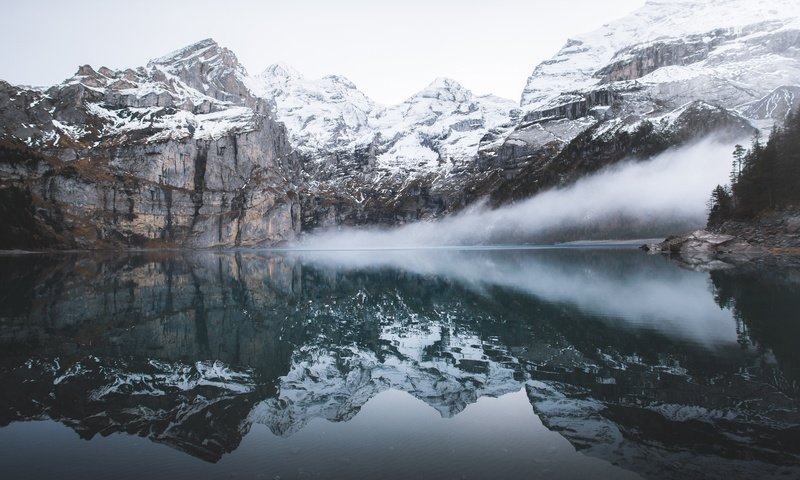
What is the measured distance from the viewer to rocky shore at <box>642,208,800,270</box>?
71.3m

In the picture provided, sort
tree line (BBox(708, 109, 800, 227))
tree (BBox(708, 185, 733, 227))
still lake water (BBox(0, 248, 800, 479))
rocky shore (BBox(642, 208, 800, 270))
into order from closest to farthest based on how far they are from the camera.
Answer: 1. still lake water (BBox(0, 248, 800, 479))
2. rocky shore (BBox(642, 208, 800, 270))
3. tree line (BBox(708, 109, 800, 227))
4. tree (BBox(708, 185, 733, 227))

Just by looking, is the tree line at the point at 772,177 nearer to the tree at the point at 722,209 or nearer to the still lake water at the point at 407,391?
the tree at the point at 722,209

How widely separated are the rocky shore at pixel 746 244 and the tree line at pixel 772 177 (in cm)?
294

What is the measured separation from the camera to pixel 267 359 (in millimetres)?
21719

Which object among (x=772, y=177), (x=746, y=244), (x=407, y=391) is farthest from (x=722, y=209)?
(x=407, y=391)

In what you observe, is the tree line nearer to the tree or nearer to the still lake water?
the tree

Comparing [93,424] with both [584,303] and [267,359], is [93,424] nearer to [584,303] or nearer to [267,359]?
[267,359]

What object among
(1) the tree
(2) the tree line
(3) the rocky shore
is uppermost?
(2) the tree line

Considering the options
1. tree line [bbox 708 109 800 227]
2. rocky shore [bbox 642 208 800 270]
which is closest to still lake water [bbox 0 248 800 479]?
rocky shore [bbox 642 208 800 270]

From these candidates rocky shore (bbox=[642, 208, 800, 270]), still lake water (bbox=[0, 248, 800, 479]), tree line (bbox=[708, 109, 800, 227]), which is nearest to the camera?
still lake water (bbox=[0, 248, 800, 479])

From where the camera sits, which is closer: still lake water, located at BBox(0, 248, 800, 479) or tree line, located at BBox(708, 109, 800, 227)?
still lake water, located at BBox(0, 248, 800, 479)

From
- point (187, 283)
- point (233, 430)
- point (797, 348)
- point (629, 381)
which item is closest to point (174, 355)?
point (233, 430)

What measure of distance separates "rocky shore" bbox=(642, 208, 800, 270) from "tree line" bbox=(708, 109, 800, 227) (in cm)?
294

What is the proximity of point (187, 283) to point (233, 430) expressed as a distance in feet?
161
